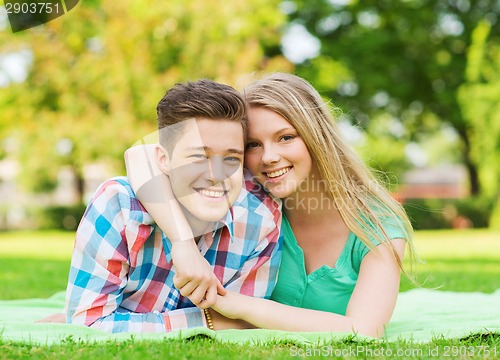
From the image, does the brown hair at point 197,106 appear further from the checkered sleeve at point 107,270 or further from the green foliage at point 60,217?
the green foliage at point 60,217

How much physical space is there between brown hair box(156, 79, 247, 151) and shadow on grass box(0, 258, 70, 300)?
2994mm

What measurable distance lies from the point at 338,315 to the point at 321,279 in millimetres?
414

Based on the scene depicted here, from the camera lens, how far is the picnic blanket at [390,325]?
9.23 feet

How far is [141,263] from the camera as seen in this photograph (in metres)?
3.09

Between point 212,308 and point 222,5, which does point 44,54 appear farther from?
point 212,308

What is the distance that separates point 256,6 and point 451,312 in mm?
15964

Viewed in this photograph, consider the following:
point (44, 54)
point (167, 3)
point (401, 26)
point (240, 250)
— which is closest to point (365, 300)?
point (240, 250)

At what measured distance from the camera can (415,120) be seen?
26719 millimetres

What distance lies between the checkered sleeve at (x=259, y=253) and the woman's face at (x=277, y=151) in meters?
0.15

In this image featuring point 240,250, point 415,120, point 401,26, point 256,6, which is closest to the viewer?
point 240,250

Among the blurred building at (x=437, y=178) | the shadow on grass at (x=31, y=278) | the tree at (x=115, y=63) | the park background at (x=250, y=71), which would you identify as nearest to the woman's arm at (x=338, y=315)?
the shadow on grass at (x=31, y=278)

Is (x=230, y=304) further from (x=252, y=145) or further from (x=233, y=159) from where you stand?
(x=252, y=145)

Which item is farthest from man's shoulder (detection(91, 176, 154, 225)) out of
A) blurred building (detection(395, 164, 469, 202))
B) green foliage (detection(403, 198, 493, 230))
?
blurred building (detection(395, 164, 469, 202))

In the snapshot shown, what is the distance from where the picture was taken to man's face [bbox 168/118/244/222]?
304cm
